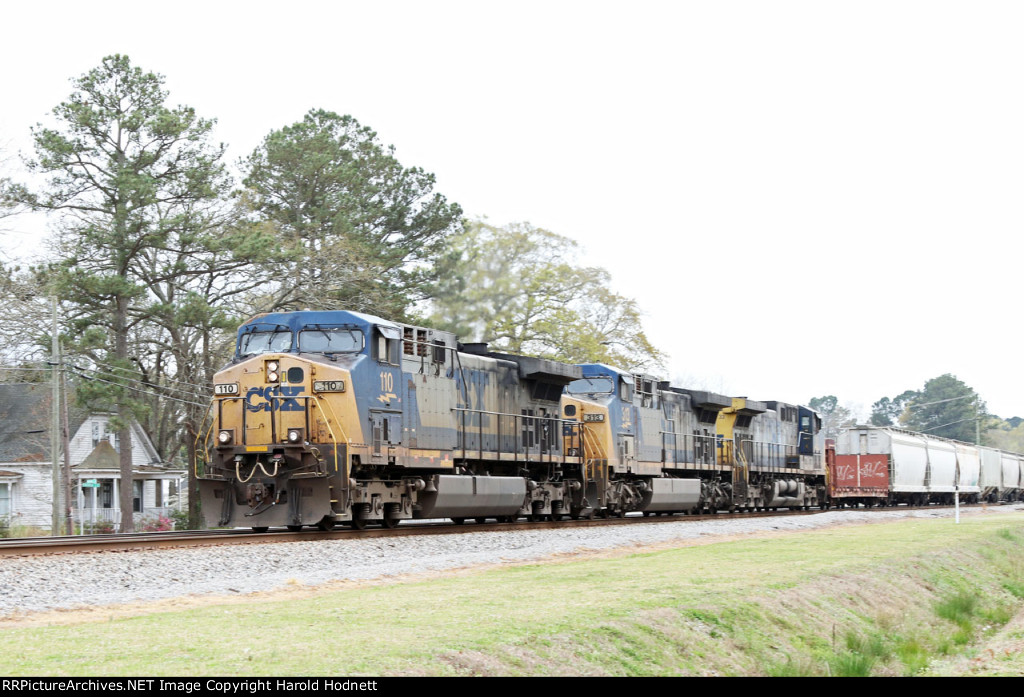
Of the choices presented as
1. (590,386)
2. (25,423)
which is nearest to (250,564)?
(590,386)

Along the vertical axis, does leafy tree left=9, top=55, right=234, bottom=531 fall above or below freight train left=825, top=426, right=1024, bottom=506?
above

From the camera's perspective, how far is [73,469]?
2020 inches

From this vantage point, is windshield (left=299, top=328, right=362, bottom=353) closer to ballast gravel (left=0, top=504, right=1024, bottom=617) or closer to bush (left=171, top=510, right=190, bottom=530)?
ballast gravel (left=0, top=504, right=1024, bottom=617)

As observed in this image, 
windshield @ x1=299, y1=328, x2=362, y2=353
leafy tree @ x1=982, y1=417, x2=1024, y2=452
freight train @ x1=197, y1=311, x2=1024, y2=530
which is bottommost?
leafy tree @ x1=982, y1=417, x2=1024, y2=452

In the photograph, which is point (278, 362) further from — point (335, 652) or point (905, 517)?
point (905, 517)

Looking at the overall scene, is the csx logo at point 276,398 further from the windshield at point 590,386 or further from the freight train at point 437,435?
the windshield at point 590,386

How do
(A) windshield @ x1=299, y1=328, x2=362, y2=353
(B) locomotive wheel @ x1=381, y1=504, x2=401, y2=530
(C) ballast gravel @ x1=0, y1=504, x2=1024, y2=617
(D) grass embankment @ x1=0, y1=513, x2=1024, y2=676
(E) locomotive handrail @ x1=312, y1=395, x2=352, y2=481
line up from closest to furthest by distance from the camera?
(D) grass embankment @ x1=0, y1=513, x2=1024, y2=676
(C) ballast gravel @ x1=0, y1=504, x2=1024, y2=617
(E) locomotive handrail @ x1=312, y1=395, x2=352, y2=481
(A) windshield @ x1=299, y1=328, x2=362, y2=353
(B) locomotive wheel @ x1=381, y1=504, x2=401, y2=530

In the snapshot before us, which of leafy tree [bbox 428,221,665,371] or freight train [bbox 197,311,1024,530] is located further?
leafy tree [bbox 428,221,665,371]

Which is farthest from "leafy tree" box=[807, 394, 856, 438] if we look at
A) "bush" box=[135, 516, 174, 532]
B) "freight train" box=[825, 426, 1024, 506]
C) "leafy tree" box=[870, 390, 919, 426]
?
"bush" box=[135, 516, 174, 532]

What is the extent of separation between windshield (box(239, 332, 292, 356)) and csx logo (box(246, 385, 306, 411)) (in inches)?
37.8

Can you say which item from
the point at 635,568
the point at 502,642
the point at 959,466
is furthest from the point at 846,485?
the point at 502,642

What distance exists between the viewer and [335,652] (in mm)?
7938

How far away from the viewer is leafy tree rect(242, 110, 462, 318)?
128 ft

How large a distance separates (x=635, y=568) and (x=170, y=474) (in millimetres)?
42882
